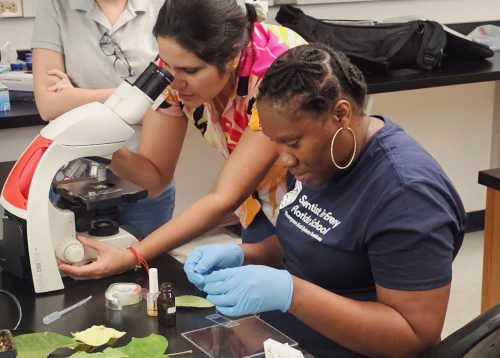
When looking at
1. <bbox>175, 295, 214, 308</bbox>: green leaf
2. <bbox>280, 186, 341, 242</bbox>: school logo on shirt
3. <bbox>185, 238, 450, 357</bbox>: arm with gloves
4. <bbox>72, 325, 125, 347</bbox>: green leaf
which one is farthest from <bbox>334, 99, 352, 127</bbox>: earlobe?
<bbox>72, 325, 125, 347</bbox>: green leaf

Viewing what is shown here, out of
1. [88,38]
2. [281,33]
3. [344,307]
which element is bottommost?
[344,307]

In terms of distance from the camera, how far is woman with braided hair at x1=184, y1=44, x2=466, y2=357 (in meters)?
1.37

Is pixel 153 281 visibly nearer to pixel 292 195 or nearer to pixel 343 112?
pixel 292 195

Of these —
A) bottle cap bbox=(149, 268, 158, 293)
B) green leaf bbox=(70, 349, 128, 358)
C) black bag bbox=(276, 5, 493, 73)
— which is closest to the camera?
green leaf bbox=(70, 349, 128, 358)

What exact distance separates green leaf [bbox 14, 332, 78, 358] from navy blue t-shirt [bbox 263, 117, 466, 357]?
45 cm

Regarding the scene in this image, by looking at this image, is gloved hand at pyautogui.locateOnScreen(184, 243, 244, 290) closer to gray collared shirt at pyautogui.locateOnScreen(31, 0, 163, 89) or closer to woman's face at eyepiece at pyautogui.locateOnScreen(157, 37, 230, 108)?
woman's face at eyepiece at pyautogui.locateOnScreen(157, 37, 230, 108)

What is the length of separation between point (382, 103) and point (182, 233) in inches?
83.6

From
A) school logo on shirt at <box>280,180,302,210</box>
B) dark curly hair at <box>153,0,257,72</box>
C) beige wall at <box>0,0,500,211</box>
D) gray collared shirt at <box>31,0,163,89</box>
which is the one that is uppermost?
dark curly hair at <box>153,0,257,72</box>

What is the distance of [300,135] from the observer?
56.1 inches

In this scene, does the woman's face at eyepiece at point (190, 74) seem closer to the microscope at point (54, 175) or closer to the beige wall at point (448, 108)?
the microscope at point (54, 175)

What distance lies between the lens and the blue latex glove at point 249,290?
4.44 ft

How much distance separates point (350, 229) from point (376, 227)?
0.20 feet

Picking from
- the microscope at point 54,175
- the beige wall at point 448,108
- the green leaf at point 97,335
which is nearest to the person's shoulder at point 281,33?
the microscope at point 54,175

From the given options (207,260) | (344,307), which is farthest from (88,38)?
(344,307)
